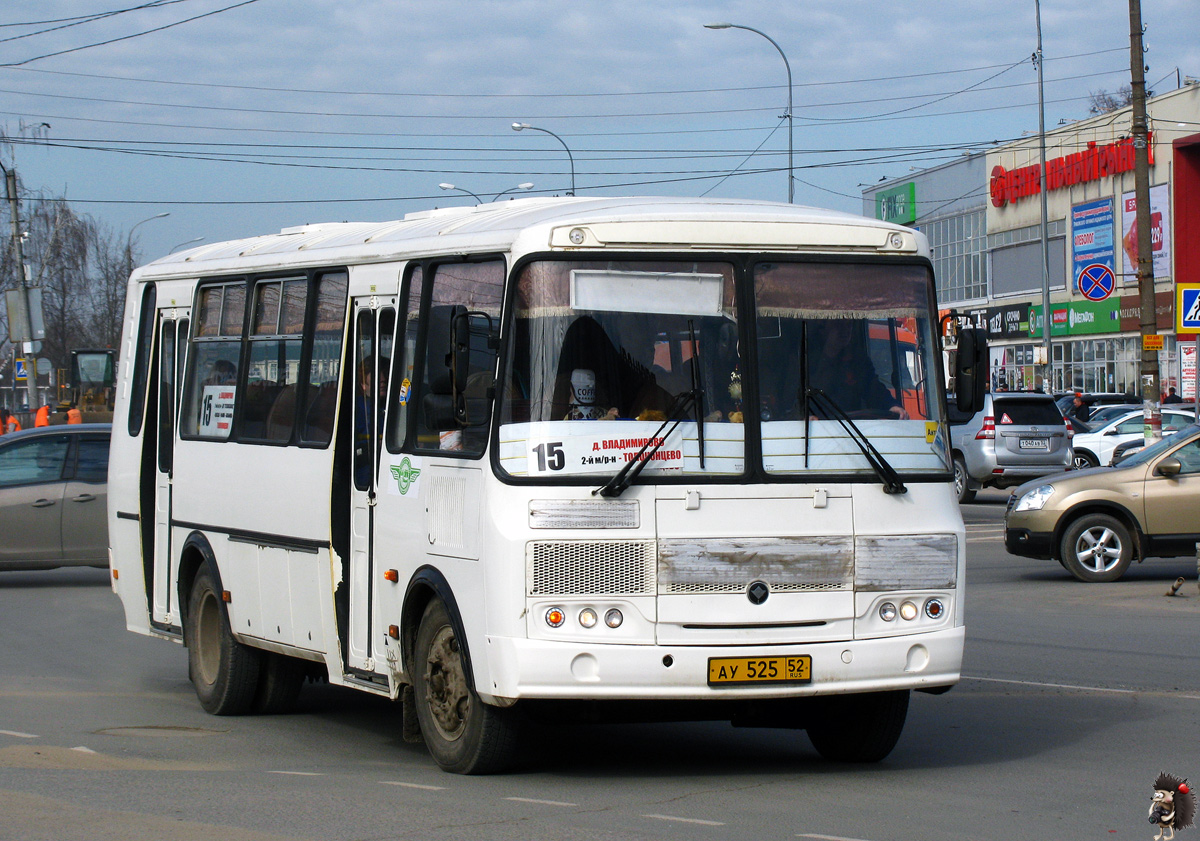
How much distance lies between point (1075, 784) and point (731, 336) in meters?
2.60

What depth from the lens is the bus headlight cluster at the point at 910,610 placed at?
751 centimetres

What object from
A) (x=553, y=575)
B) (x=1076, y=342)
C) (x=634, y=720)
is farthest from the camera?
(x=1076, y=342)

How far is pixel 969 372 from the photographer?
812 cm

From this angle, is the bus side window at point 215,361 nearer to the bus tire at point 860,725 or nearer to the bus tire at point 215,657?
the bus tire at point 215,657

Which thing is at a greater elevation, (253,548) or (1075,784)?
(253,548)

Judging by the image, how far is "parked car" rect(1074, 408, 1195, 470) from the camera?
33.5 m

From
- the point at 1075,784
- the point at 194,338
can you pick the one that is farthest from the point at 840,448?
the point at 194,338

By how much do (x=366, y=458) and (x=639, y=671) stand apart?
228cm

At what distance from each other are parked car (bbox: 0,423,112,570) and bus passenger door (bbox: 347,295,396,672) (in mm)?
9377

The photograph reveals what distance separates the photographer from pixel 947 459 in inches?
310

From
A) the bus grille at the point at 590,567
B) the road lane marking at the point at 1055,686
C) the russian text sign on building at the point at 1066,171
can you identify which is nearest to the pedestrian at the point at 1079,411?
the russian text sign on building at the point at 1066,171

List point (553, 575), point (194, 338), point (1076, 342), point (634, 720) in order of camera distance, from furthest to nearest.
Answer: point (1076, 342)
point (194, 338)
point (634, 720)
point (553, 575)

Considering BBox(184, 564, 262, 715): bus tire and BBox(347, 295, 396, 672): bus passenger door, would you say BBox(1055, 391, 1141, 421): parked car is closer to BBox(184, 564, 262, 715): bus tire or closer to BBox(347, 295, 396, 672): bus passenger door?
BBox(184, 564, 262, 715): bus tire

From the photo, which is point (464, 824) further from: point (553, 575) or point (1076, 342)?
point (1076, 342)
